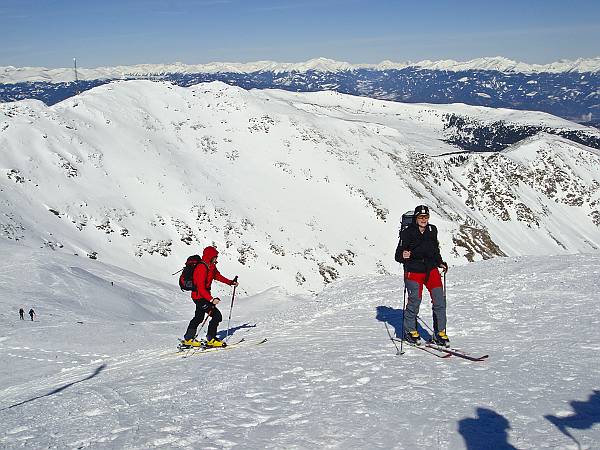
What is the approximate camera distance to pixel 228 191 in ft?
236

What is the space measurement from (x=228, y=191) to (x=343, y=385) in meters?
65.5

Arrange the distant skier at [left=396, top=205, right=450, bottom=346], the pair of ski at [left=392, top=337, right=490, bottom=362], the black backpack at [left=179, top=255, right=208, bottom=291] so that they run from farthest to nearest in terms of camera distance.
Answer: the black backpack at [left=179, top=255, right=208, bottom=291] < the distant skier at [left=396, top=205, right=450, bottom=346] < the pair of ski at [left=392, top=337, right=490, bottom=362]

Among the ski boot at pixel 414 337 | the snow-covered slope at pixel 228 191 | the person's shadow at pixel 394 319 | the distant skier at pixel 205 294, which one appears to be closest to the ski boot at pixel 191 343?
the distant skier at pixel 205 294

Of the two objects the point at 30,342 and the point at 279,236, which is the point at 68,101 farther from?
the point at 30,342

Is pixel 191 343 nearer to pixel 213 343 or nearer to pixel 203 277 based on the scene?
pixel 213 343

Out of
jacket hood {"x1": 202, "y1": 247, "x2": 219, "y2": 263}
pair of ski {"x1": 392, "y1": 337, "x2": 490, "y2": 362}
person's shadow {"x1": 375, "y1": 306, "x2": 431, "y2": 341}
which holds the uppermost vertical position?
jacket hood {"x1": 202, "y1": 247, "x2": 219, "y2": 263}

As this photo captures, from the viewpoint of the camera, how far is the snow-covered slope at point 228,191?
56.2 meters

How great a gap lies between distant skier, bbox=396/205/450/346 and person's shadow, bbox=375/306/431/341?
61.6 inches

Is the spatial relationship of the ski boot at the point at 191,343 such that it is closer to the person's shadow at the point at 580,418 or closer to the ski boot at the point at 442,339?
the ski boot at the point at 442,339

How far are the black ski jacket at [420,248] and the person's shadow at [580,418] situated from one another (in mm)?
3997

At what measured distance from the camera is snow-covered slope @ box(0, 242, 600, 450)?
6043 millimetres

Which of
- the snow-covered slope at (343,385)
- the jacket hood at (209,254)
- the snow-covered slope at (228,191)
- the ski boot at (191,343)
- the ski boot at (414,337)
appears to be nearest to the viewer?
the snow-covered slope at (343,385)

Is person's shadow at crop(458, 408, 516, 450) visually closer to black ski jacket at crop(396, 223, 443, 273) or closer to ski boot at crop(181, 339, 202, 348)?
black ski jacket at crop(396, 223, 443, 273)

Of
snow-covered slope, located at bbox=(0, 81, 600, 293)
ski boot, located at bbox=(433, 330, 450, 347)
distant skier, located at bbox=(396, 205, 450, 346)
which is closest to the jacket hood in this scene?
distant skier, located at bbox=(396, 205, 450, 346)
